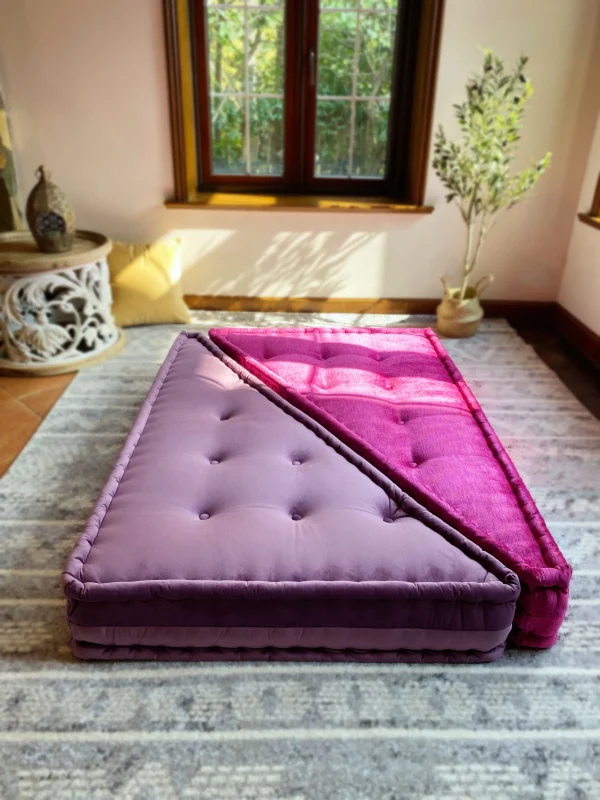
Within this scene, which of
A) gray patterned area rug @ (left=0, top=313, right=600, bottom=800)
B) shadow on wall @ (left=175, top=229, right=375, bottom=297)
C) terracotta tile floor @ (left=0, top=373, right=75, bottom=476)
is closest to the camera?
gray patterned area rug @ (left=0, top=313, right=600, bottom=800)

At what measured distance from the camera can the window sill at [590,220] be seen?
10.7 feet

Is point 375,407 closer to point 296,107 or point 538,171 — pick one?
point 538,171

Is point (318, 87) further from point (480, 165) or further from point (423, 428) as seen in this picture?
point (423, 428)

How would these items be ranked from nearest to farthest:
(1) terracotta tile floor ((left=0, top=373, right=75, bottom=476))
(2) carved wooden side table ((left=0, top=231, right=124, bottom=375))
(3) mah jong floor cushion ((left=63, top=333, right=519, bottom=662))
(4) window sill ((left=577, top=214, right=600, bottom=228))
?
(3) mah jong floor cushion ((left=63, top=333, right=519, bottom=662))
(1) terracotta tile floor ((left=0, top=373, right=75, bottom=476))
(2) carved wooden side table ((left=0, top=231, right=124, bottom=375))
(4) window sill ((left=577, top=214, right=600, bottom=228))

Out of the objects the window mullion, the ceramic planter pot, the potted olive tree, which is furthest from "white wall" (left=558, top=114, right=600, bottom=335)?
the window mullion

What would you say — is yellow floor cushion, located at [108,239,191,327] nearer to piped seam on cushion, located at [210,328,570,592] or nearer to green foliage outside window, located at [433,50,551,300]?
piped seam on cushion, located at [210,328,570,592]

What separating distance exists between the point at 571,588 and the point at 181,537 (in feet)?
3.59

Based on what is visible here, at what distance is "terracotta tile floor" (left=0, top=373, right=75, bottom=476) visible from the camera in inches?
94.1

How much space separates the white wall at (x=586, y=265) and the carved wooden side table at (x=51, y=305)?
94.9 inches

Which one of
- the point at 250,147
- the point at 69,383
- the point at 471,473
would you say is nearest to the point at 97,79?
the point at 250,147

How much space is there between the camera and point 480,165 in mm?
3020

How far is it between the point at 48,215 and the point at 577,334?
2679mm

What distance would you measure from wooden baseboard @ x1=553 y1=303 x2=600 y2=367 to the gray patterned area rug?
5.29 feet

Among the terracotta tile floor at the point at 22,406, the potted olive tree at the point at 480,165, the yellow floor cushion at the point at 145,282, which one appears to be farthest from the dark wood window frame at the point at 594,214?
the terracotta tile floor at the point at 22,406
